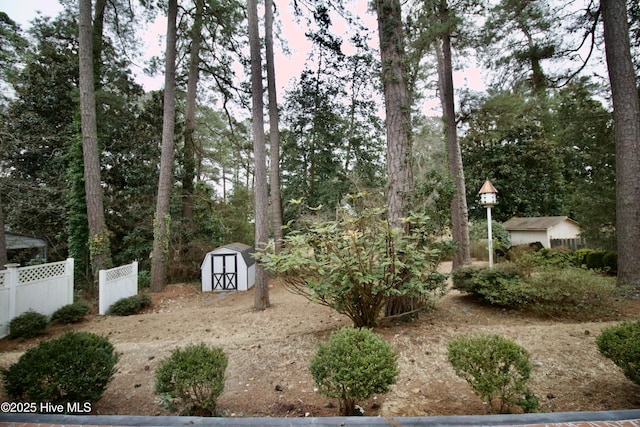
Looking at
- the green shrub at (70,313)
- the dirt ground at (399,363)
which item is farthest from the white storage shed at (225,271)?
the dirt ground at (399,363)

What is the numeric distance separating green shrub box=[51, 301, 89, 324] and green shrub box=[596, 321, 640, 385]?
8.12 m

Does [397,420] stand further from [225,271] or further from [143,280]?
[143,280]

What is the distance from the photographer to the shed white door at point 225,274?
9.74 m

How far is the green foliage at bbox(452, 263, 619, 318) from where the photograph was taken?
4.36 metres

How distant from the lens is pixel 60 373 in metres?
1.95

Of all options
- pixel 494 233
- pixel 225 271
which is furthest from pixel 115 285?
pixel 494 233

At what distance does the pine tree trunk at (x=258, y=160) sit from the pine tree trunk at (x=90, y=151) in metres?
4.37

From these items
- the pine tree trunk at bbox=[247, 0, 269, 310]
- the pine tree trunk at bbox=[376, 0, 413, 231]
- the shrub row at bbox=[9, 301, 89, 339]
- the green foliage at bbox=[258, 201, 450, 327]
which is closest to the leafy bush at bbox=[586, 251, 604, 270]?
the pine tree trunk at bbox=[376, 0, 413, 231]

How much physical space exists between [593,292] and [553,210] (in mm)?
17038

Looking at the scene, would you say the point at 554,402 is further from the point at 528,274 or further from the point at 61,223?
the point at 61,223

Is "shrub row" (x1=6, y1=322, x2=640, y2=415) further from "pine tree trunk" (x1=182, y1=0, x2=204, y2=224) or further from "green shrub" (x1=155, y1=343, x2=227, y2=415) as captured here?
"pine tree trunk" (x1=182, y1=0, x2=204, y2=224)

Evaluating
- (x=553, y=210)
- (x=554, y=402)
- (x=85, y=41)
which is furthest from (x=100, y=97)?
(x=553, y=210)

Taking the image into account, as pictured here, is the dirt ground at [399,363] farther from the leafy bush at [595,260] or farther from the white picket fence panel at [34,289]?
the leafy bush at [595,260]

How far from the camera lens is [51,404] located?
76.4 inches
